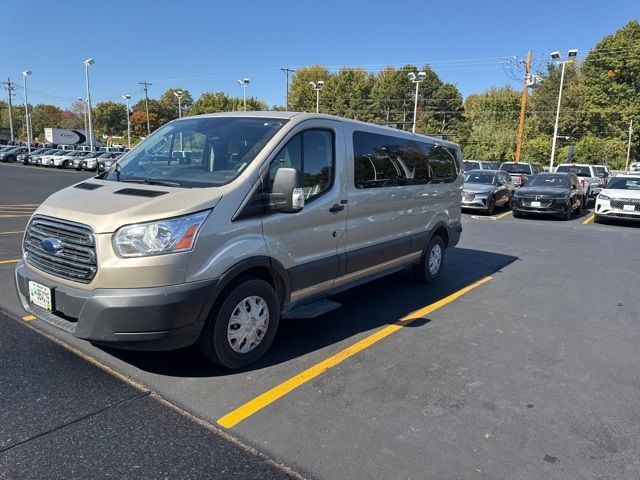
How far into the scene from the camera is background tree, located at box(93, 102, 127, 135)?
112 m

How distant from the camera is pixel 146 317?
3326 mm

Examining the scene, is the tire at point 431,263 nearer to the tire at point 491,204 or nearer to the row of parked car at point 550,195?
the row of parked car at point 550,195

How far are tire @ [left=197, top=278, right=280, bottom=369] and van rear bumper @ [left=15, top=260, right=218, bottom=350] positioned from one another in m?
0.15

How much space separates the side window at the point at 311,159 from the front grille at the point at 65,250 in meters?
1.47

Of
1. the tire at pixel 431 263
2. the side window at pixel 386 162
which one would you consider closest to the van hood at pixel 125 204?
the side window at pixel 386 162

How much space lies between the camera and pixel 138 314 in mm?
3307

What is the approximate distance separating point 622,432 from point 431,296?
3231 mm

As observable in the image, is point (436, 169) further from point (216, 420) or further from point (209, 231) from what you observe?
point (216, 420)

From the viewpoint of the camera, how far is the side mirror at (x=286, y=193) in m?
3.79

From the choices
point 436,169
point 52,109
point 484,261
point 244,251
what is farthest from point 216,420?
point 52,109

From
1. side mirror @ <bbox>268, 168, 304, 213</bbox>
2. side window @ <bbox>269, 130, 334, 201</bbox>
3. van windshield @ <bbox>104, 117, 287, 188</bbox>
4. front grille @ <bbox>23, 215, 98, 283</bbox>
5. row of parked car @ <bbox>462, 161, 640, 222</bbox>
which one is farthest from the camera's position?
row of parked car @ <bbox>462, 161, 640, 222</bbox>

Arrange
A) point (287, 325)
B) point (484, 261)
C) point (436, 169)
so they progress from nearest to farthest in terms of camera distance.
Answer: point (287, 325) < point (436, 169) < point (484, 261)

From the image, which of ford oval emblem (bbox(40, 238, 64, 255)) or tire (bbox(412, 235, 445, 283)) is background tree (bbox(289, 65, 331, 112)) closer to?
tire (bbox(412, 235, 445, 283))

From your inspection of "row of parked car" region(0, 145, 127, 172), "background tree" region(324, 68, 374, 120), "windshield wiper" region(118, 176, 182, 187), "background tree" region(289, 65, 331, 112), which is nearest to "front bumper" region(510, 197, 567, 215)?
"windshield wiper" region(118, 176, 182, 187)
